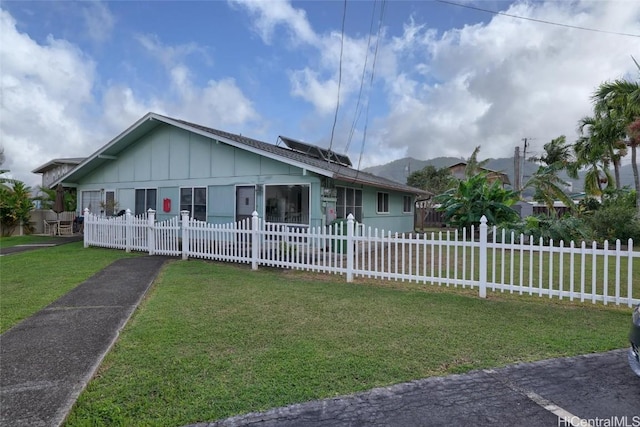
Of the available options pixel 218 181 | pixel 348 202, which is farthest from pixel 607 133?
pixel 218 181

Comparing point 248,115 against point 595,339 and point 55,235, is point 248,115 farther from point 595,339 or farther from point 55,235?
point 595,339

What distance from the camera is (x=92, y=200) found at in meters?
17.1

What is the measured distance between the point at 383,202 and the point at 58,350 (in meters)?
14.0

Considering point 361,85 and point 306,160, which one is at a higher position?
point 361,85

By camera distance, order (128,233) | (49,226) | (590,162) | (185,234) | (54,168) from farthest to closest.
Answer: (54,168) → (590,162) → (49,226) → (128,233) → (185,234)

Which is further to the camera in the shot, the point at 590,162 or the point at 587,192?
the point at 587,192

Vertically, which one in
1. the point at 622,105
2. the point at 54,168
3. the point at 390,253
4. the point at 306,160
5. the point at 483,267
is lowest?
the point at 483,267

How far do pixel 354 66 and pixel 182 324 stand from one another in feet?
29.1

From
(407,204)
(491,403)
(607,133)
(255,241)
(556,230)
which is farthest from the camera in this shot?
(407,204)

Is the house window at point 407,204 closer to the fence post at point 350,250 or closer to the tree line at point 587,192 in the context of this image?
the tree line at point 587,192

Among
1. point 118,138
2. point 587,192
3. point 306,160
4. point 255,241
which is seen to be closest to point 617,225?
point 587,192

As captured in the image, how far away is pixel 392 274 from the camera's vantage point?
7.14 metres

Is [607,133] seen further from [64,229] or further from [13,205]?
[13,205]

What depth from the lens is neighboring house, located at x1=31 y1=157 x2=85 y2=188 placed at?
33.0m
